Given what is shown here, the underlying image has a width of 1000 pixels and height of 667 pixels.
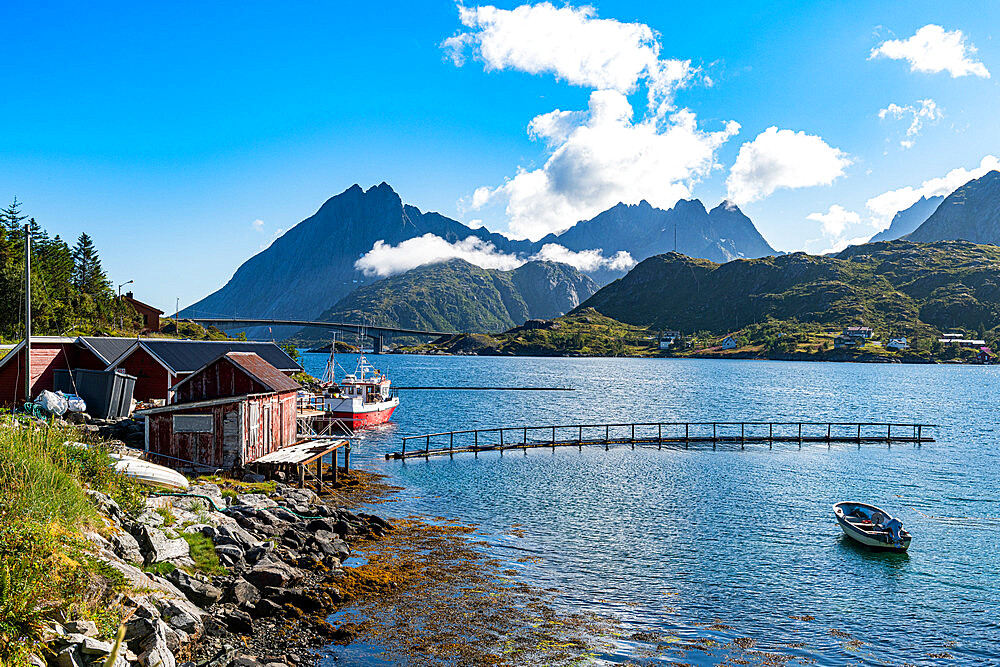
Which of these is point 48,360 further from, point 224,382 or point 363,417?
point 363,417

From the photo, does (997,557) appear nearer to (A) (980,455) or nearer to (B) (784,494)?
(B) (784,494)

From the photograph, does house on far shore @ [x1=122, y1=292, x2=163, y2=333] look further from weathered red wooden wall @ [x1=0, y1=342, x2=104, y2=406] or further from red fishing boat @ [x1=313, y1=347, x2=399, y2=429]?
weathered red wooden wall @ [x1=0, y1=342, x2=104, y2=406]

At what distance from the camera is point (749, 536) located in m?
37.0

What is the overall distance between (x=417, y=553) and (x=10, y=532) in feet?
61.6

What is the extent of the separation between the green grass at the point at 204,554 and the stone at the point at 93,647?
325 inches

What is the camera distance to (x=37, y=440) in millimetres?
20125

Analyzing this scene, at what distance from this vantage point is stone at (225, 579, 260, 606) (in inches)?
834

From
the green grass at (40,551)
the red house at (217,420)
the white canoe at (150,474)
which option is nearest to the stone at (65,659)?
the green grass at (40,551)

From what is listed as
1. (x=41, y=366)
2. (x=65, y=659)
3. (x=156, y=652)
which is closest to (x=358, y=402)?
(x=41, y=366)

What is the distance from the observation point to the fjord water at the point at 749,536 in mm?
24172

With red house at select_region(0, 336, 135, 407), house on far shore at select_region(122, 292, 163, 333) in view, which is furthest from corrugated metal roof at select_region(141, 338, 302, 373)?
house on far shore at select_region(122, 292, 163, 333)

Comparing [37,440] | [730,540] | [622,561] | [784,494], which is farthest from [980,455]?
[37,440]

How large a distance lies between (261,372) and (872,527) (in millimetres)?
36823

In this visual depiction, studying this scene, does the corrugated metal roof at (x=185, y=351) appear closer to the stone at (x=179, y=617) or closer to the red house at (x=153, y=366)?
the red house at (x=153, y=366)
